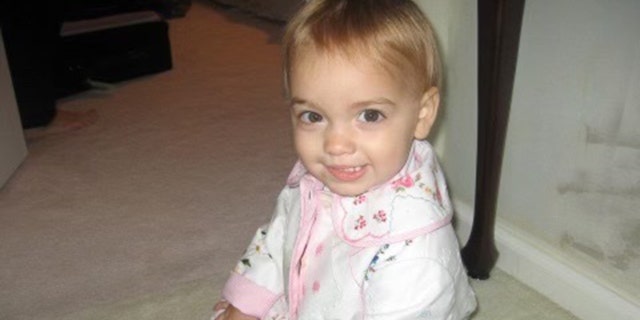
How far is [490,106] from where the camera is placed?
81cm

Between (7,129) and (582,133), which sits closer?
(582,133)

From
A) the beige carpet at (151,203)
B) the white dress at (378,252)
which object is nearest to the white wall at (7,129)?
the beige carpet at (151,203)

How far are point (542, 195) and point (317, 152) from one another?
0.42 m

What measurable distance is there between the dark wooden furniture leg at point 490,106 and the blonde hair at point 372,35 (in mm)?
131

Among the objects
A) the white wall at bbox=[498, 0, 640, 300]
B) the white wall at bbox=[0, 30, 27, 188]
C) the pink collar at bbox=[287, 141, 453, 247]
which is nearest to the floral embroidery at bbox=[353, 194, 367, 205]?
the pink collar at bbox=[287, 141, 453, 247]

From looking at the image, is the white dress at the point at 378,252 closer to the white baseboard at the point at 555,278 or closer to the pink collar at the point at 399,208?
the pink collar at the point at 399,208

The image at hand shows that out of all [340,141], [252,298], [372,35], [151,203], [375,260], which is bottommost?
[151,203]

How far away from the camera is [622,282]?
84 centimetres

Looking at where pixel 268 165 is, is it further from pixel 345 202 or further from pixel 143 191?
pixel 345 202

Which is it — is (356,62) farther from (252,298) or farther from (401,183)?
(252,298)

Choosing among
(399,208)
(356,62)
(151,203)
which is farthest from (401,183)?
(151,203)

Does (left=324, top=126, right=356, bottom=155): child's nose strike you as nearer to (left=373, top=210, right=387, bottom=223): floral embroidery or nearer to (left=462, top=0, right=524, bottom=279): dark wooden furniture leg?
(left=373, top=210, right=387, bottom=223): floral embroidery

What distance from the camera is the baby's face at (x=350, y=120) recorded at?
2.04 feet

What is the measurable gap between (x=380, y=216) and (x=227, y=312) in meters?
0.28
